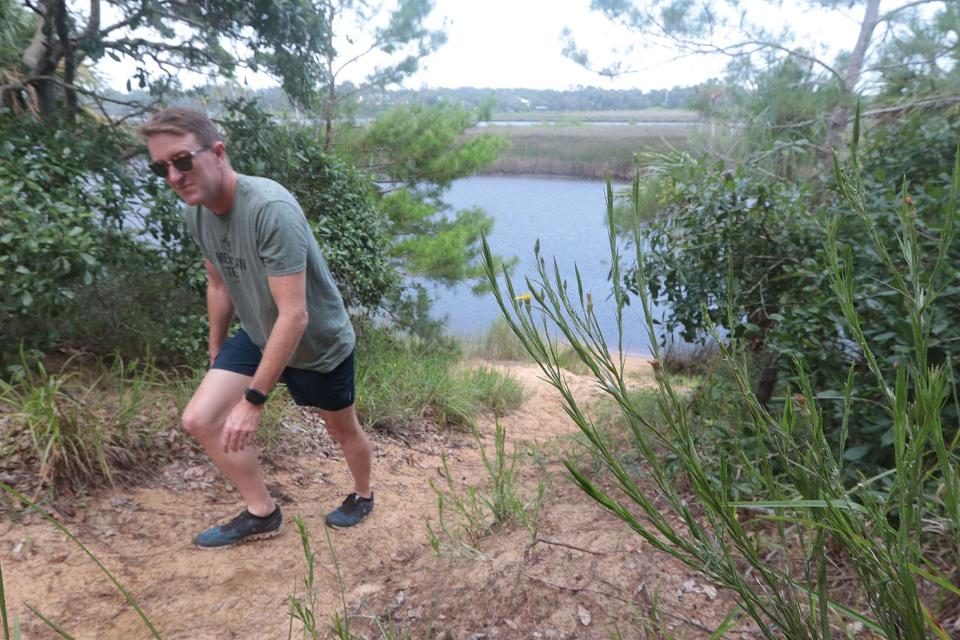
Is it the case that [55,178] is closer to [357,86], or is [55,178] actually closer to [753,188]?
[753,188]

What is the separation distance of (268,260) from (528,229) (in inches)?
359

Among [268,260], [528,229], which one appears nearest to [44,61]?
[268,260]

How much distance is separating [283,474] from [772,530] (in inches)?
92.6

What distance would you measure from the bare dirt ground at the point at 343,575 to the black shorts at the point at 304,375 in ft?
2.05

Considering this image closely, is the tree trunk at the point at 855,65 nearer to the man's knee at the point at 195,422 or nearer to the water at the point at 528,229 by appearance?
the water at the point at 528,229

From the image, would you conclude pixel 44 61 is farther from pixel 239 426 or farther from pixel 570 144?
pixel 570 144

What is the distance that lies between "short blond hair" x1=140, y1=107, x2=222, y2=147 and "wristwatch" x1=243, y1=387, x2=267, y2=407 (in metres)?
0.88

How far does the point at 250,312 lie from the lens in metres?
2.47

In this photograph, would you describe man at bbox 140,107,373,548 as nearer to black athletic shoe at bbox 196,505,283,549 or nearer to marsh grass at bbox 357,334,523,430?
black athletic shoe at bbox 196,505,283,549

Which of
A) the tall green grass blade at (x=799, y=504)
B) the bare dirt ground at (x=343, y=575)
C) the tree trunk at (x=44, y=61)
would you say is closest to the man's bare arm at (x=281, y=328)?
the bare dirt ground at (x=343, y=575)

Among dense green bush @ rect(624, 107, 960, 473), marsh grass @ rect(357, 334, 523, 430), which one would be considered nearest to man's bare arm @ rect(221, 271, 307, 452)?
dense green bush @ rect(624, 107, 960, 473)

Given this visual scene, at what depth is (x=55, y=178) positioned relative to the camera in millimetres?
3410

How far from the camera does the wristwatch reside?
86.8 inches

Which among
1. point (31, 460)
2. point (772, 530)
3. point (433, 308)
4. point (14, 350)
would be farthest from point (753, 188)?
point (433, 308)
